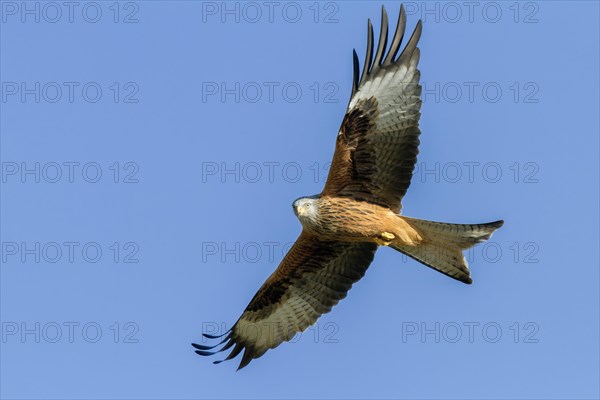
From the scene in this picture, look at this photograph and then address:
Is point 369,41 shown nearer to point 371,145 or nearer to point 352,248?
point 371,145

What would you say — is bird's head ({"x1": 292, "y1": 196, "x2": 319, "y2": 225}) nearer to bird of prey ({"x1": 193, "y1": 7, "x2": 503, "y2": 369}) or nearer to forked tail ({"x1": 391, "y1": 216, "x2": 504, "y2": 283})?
bird of prey ({"x1": 193, "y1": 7, "x2": 503, "y2": 369})

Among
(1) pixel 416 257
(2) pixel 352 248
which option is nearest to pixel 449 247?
(1) pixel 416 257

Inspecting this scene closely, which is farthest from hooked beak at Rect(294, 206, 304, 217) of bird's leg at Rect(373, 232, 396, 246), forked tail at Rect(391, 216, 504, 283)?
forked tail at Rect(391, 216, 504, 283)

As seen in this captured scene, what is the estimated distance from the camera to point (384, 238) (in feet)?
35.9

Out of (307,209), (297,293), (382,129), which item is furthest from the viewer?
(297,293)

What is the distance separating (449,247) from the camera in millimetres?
10969

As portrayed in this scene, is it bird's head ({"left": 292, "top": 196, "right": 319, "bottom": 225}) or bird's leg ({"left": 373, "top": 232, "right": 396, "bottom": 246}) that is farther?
bird's leg ({"left": 373, "top": 232, "right": 396, "bottom": 246})

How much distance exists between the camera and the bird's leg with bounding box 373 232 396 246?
10.9 metres

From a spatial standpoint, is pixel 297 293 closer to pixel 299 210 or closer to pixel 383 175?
pixel 299 210

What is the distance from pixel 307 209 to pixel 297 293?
169 cm

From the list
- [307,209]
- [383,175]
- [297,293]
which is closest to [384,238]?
[383,175]

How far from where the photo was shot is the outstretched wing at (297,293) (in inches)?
467

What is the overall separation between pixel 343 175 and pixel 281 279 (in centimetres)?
172

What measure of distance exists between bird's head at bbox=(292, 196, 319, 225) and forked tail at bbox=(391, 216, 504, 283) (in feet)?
2.87
